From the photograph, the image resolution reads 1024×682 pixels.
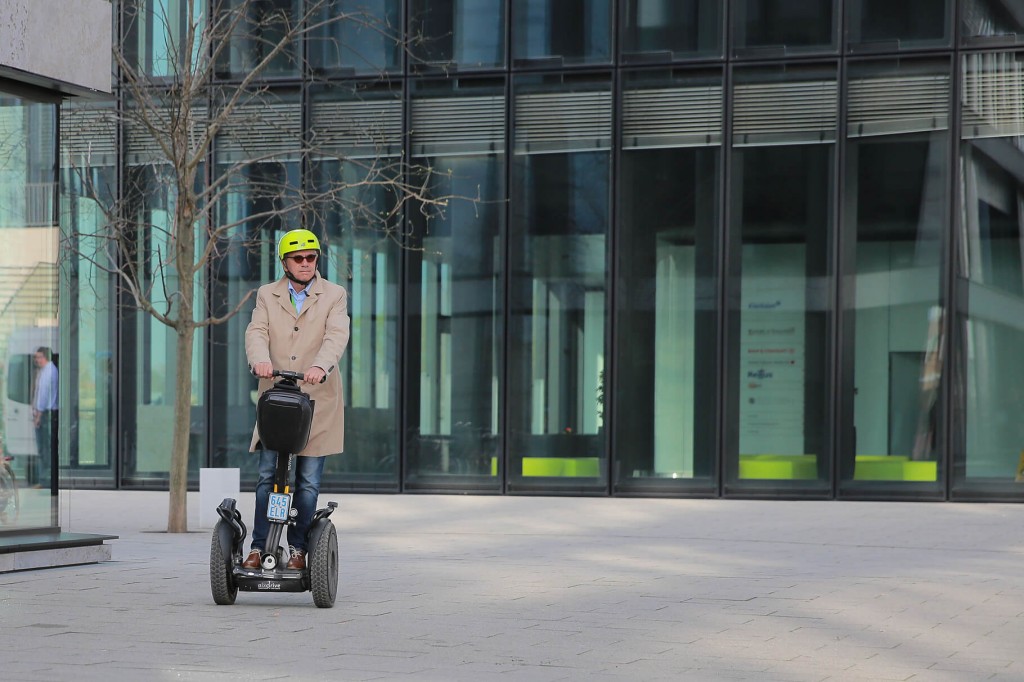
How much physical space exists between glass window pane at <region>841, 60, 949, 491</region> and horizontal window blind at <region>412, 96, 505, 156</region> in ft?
14.3

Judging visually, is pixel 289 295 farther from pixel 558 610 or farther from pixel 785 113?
pixel 785 113

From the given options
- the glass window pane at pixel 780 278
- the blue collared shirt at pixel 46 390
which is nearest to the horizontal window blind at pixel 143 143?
the glass window pane at pixel 780 278

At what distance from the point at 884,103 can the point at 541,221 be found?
14.4 feet

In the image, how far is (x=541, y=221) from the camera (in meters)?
18.9

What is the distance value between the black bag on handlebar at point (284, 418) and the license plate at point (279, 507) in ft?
0.85

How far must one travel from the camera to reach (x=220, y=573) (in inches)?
303

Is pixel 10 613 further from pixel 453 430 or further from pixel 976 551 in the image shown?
pixel 453 430

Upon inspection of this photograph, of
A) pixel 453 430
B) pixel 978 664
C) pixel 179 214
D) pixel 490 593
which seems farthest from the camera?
pixel 453 430

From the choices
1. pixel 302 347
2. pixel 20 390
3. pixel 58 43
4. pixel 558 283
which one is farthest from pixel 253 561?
pixel 558 283

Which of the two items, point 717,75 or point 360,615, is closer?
point 360,615

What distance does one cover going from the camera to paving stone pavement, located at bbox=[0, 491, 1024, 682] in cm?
615

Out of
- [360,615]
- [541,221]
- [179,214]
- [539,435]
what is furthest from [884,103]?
[360,615]

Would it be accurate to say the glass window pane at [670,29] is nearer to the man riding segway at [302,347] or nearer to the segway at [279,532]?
the man riding segway at [302,347]

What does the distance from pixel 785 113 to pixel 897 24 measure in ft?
5.46
